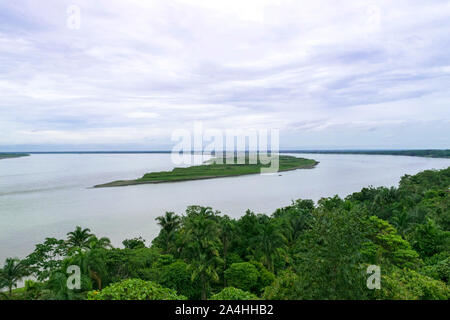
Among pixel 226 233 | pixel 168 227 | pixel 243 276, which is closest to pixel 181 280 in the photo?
pixel 243 276

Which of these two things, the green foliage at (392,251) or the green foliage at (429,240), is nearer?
the green foliage at (392,251)

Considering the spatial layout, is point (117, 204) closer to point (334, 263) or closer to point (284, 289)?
point (284, 289)

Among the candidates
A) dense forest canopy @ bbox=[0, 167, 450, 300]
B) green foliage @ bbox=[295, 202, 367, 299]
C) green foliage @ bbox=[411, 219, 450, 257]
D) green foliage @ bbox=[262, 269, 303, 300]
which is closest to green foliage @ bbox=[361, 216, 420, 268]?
dense forest canopy @ bbox=[0, 167, 450, 300]

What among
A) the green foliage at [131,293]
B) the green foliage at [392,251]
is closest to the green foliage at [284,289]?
the green foliage at [131,293]

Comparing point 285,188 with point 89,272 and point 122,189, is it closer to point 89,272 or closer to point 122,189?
point 122,189

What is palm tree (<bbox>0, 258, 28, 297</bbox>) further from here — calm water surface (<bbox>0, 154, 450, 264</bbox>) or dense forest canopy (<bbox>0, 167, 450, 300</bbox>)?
calm water surface (<bbox>0, 154, 450, 264</bbox>)

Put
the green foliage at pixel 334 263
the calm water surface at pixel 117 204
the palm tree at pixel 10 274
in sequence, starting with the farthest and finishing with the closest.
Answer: the calm water surface at pixel 117 204
the palm tree at pixel 10 274
the green foliage at pixel 334 263

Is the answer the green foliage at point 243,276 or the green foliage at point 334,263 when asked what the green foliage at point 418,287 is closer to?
the green foliage at point 334,263

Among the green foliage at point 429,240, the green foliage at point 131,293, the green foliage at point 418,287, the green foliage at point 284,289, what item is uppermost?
the green foliage at point 284,289
